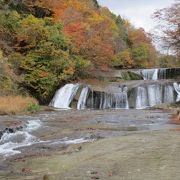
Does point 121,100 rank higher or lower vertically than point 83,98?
lower

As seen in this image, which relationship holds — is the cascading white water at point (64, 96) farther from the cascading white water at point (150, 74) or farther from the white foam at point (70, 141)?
the white foam at point (70, 141)

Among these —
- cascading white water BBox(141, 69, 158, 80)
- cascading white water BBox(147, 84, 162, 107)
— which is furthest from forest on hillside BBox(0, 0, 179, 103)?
cascading white water BBox(147, 84, 162, 107)

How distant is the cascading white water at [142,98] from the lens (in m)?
35.1

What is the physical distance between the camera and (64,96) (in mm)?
37000

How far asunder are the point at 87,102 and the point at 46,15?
46.5 ft

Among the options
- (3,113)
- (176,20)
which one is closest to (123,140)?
(3,113)

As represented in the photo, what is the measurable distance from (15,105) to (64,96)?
869 centimetres

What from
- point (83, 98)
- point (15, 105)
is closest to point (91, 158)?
point (15, 105)

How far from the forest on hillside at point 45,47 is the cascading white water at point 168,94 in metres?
4.96

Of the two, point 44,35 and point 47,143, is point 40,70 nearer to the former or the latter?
point 44,35

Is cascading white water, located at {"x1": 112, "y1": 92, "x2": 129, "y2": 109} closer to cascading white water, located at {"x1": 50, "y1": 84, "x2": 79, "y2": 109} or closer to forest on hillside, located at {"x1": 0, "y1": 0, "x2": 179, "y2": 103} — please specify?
cascading white water, located at {"x1": 50, "y1": 84, "x2": 79, "y2": 109}

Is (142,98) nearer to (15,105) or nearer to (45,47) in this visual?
(45,47)

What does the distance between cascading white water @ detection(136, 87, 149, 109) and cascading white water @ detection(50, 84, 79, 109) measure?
5.16 m

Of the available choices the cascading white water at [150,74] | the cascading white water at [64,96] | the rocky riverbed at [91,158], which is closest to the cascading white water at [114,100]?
the cascading white water at [64,96]
